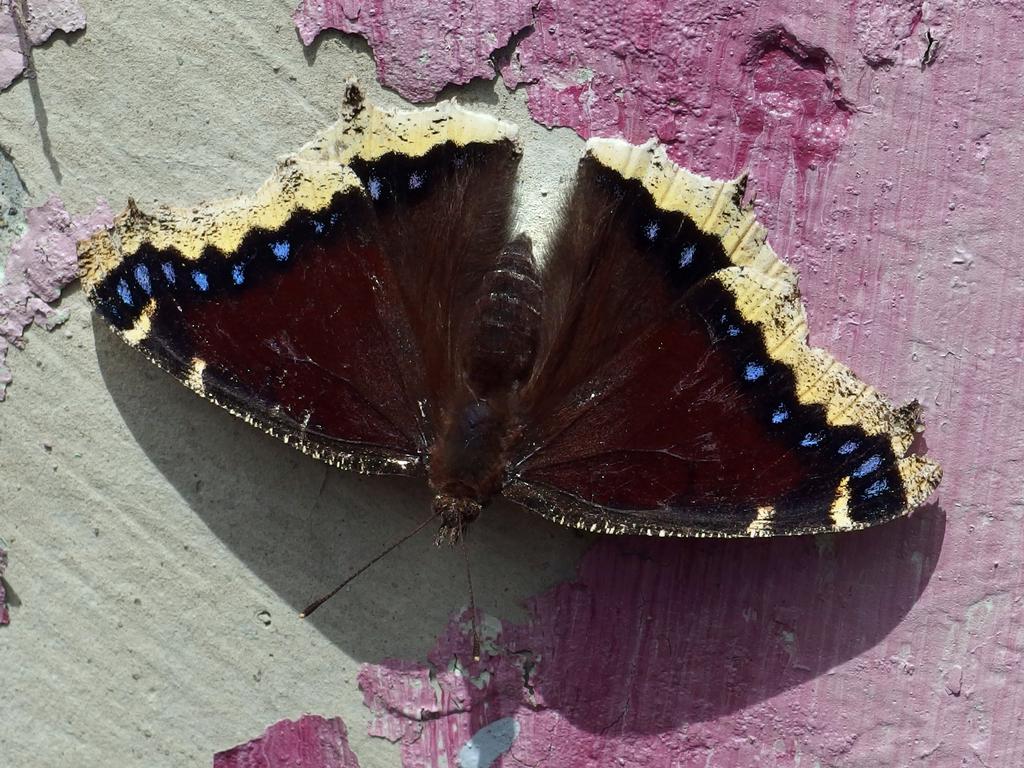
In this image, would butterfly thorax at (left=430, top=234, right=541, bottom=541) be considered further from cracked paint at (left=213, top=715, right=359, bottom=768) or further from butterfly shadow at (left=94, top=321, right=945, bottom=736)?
cracked paint at (left=213, top=715, right=359, bottom=768)

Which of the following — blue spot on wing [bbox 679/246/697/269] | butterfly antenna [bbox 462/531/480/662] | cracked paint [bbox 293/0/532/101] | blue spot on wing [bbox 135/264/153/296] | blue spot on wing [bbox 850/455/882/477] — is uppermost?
cracked paint [bbox 293/0/532/101]

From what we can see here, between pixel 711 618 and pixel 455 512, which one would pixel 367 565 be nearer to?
pixel 455 512

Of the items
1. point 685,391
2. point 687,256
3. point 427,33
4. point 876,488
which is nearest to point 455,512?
point 685,391

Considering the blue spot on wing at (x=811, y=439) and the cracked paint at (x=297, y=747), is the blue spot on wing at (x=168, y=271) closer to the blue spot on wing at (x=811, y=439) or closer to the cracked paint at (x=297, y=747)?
the cracked paint at (x=297, y=747)

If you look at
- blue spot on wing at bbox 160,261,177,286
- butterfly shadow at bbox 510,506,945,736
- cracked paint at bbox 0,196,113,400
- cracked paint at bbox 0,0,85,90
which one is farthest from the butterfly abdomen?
cracked paint at bbox 0,0,85,90

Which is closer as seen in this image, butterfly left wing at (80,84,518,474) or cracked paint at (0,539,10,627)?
butterfly left wing at (80,84,518,474)

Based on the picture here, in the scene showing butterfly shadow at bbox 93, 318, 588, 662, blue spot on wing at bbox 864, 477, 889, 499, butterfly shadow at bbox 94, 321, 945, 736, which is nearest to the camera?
blue spot on wing at bbox 864, 477, 889, 499

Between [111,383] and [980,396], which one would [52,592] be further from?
[980,396]

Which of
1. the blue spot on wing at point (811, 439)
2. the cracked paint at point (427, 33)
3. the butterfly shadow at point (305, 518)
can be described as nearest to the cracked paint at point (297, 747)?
the butterfly shadow at point (305, 518)
